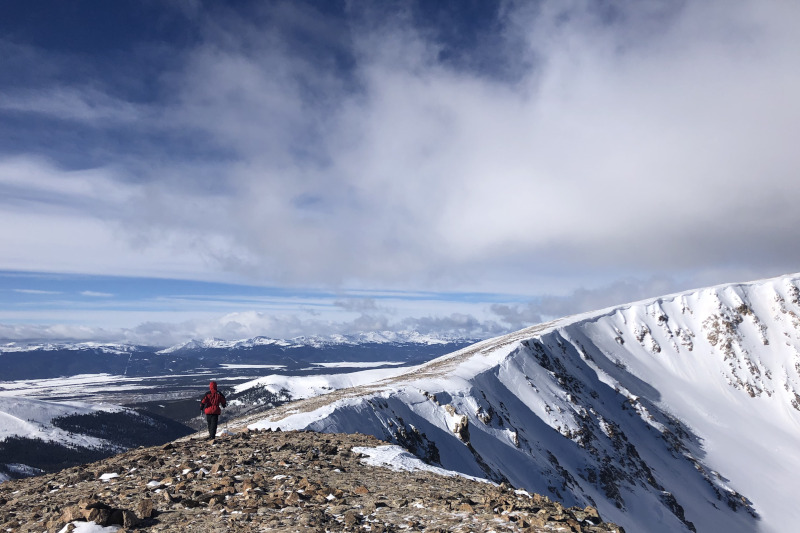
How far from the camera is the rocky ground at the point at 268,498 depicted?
33.8 feet

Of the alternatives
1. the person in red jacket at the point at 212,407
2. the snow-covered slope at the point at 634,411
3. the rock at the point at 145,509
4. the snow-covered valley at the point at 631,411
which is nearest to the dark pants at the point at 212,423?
the person in red jacket at the point at 212,407

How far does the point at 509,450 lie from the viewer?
5234 centimetres

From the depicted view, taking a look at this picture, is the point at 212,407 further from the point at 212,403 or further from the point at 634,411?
the point at 634,411

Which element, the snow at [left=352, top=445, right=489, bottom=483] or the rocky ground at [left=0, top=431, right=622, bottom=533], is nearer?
the rocky ground at [left=0, top=431, right=622, bottom=533]

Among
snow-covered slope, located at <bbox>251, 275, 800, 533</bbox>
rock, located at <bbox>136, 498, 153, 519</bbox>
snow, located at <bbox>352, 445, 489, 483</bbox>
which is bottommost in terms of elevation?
snow-covered slope, located at <bbox>251, 275, 800, 533</bbox>

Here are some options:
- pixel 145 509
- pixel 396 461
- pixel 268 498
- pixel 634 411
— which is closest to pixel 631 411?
pixel 634 411

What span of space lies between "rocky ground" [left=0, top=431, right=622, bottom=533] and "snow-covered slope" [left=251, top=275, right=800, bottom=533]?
15.7 metres

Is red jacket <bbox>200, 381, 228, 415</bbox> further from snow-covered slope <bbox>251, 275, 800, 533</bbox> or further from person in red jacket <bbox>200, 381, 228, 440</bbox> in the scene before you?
snow-covered slope <bbox>251, 275, 800, 533</bbox>

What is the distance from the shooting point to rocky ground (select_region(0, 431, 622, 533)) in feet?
33.8

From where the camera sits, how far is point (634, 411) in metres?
96.4

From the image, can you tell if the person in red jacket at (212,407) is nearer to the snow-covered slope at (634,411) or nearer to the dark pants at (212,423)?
the dark pants at (212,423)

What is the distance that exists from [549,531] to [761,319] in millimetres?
194869

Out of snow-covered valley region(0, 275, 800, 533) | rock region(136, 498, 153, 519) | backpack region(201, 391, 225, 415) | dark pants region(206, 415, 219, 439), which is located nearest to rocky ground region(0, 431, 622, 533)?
rock region(136, 498, 153, 519)

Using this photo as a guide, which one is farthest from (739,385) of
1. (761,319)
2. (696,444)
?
(696,444)
